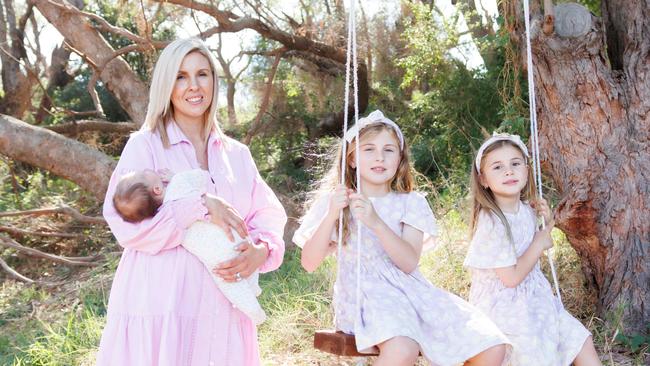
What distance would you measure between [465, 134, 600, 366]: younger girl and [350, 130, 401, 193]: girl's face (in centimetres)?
41

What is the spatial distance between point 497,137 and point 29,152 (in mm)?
4584

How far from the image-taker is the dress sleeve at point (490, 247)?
285cm

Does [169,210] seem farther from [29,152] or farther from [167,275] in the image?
[29,152]

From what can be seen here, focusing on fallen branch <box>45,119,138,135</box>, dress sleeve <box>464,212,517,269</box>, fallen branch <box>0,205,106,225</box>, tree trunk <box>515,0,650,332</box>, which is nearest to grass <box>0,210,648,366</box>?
tree trunk <box>515,0,650,332</box>

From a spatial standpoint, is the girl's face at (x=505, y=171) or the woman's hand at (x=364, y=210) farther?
the girl's face at (x=505, y=171)

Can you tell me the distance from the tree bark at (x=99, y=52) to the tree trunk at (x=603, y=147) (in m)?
3.87

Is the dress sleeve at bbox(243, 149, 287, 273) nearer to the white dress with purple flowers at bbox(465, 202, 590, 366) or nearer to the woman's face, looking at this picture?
the woman's face

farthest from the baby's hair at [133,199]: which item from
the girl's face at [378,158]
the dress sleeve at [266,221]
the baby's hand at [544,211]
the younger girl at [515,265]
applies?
the baby's hand at [544,211]

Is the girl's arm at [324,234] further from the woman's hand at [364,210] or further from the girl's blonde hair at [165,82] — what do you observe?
the girl's blonde hair at [165,82]

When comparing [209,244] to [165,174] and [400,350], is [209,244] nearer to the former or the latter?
[165,174]

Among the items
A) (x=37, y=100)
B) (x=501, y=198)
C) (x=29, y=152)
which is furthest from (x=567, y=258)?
(x=37, y=100)

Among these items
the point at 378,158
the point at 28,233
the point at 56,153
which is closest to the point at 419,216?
the point at 378,158

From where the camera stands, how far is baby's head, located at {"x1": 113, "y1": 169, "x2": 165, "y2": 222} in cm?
239

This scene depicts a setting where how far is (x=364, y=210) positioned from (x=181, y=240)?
620 mm
